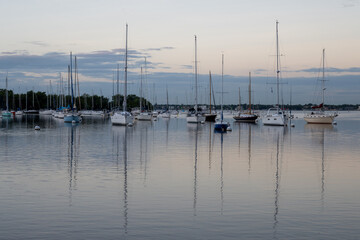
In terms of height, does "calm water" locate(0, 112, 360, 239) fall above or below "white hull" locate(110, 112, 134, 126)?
below

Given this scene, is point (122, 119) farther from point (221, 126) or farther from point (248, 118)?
point (248, 118)

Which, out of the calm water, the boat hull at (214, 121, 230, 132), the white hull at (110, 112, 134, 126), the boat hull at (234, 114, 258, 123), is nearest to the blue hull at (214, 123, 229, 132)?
the boat hull at (214, 121, 230, 132)

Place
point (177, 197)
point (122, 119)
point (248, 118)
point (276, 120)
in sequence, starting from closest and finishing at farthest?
point (177, 197), point (122, 119), point (276, 120), point (248, 118)

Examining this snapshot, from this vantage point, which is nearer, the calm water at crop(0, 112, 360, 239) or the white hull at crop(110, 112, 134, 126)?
the calm water at crop(0, 112, 360, 239)

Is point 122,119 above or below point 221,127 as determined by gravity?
above

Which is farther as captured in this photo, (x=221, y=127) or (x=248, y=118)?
(x=248, y=118)

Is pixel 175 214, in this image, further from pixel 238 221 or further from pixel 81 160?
pixel 81 160

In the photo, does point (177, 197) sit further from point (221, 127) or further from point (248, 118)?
point (248, 118)

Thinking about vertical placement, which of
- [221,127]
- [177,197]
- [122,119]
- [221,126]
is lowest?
[177,197]

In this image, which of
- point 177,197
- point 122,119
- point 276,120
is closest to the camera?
point 177,197

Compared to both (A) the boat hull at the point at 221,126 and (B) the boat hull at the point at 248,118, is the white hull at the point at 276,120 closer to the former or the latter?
(B) the boat hull at the point at 248,118

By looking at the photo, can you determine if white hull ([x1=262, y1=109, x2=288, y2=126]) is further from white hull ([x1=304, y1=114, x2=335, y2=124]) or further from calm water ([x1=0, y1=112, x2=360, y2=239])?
calm water ([x1=0, y1=112, x2=360, y2=239])

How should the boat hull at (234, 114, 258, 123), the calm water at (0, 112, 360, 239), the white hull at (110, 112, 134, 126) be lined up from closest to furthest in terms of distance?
1. the calm water at (0, 112, 360, 239)
2. the white hull at (110, 112, 134, 126)
3. the boat hull at (234, 114, 258, 123)

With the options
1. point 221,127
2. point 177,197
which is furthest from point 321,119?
point 177,197
